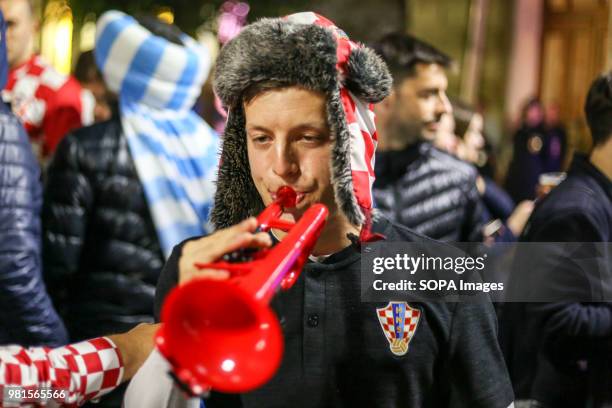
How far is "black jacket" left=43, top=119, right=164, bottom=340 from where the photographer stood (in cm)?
301

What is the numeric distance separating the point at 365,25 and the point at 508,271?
328 cm

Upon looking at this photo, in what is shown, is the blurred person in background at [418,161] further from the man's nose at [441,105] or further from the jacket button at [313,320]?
the jacket button at [313,320]

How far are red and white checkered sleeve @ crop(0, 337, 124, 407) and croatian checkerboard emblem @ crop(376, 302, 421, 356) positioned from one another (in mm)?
590

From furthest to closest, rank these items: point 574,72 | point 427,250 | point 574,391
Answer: point 574,72
point 574,391
point 427,250

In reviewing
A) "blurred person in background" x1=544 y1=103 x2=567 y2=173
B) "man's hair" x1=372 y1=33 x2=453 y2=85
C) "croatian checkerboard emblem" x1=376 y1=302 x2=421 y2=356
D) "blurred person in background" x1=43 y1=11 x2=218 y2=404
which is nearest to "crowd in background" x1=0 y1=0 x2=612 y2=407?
"blurred person in background" x1=43 y1=11 x2=218 y2=404

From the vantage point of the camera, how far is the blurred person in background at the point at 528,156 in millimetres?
5762

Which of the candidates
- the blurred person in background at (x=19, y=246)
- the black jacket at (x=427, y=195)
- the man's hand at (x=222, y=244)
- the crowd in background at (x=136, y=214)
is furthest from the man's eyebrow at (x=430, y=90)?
the man's hand at (x=222, y=244)

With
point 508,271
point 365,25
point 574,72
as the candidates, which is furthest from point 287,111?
point 574,72

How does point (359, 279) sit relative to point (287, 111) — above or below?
below

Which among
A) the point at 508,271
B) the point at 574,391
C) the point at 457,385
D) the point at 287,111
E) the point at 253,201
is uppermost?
the point at 287,111

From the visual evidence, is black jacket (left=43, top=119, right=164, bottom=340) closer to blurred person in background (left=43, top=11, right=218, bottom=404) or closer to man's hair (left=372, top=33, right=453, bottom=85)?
blurred person in background (left=43, top=11, right=218, bottom=404)

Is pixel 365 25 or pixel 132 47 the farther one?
pixel 365 25

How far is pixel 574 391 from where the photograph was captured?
276cm

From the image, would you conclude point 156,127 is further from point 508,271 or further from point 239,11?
point 239,11
